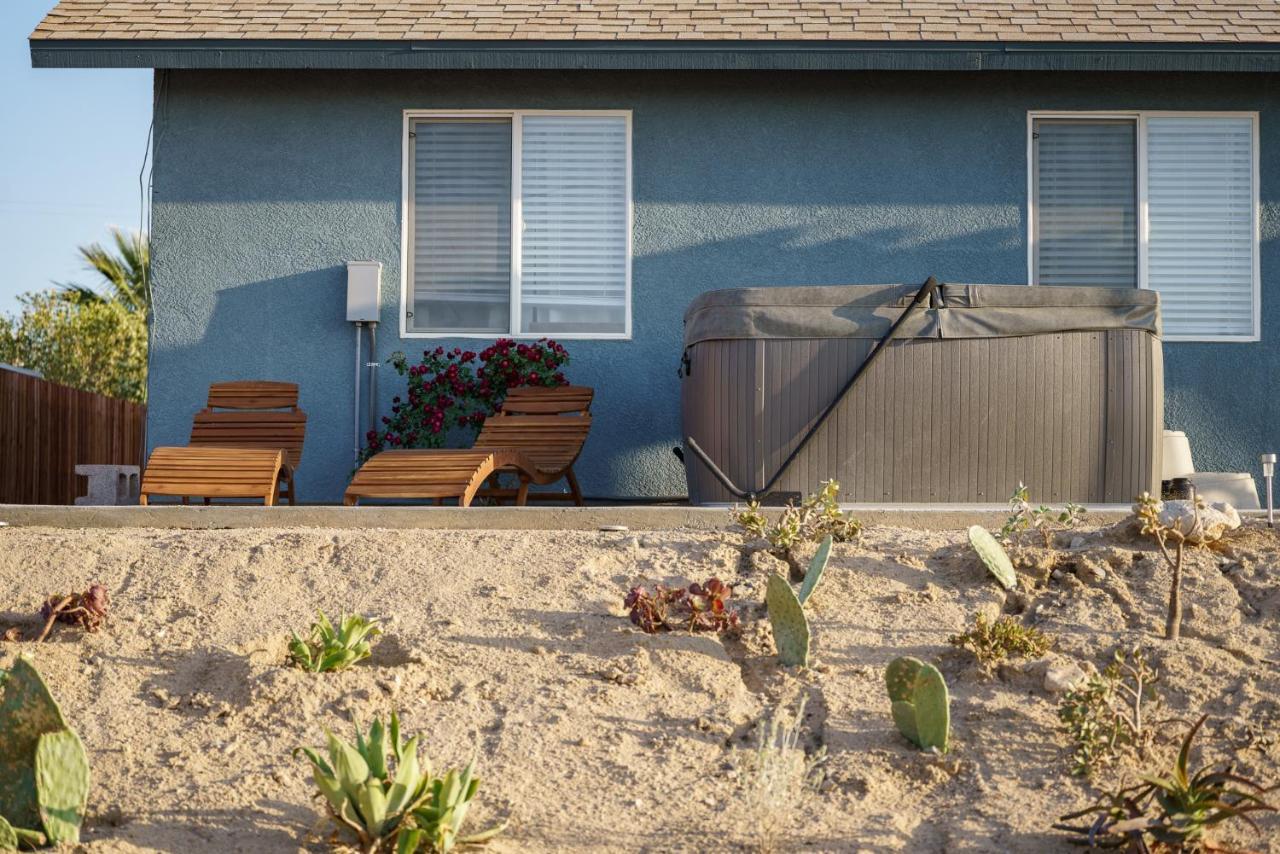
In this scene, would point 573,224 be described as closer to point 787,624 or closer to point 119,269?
point 787,624

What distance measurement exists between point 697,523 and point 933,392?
62.7 inches

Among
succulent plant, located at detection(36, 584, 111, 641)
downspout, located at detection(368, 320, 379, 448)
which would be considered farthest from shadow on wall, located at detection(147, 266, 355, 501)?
succulent plant, located at detection(36, 584, 111, 641)

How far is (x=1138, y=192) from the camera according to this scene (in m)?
8.88

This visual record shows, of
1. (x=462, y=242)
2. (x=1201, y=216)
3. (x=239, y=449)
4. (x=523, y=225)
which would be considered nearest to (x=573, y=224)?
(x=523, y=225)

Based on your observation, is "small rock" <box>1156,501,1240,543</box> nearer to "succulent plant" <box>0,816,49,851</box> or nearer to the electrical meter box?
"succulent plant" <box>0,816,49,851</box>

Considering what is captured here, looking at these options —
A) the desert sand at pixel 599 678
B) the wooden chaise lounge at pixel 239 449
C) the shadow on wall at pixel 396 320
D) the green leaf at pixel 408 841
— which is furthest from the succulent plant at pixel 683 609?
the shadow on wall at pixel 396 320

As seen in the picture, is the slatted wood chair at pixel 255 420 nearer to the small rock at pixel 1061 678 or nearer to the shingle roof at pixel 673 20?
the shingle roof at pixel 673 20

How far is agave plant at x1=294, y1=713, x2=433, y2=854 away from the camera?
348cm

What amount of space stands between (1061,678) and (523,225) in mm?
5496

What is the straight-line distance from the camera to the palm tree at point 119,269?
21422 millimetres

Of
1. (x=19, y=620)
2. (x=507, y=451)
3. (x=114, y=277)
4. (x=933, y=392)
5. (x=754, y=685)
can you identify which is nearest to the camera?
(x=754, y=685)

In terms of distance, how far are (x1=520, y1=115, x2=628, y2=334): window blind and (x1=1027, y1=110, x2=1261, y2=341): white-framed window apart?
269 cm

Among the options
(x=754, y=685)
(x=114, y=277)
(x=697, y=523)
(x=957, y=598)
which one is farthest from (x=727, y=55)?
(x=114, y=277)

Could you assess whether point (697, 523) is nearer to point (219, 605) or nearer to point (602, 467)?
point (219, 605)
